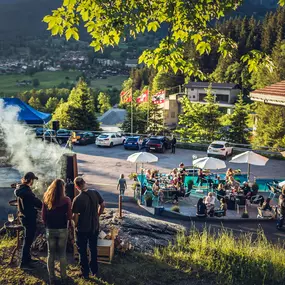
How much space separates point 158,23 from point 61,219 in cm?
338

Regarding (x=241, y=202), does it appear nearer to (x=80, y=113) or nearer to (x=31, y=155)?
(x=31, y=155)

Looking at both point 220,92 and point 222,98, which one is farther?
point 222,98

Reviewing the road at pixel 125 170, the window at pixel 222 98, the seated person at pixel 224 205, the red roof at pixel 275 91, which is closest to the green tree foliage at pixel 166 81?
the window at pixel 222 98

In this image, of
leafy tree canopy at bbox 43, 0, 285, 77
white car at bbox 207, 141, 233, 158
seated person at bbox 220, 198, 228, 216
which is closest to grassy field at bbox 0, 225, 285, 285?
leafy tree canopy at bbox 43, 0, 285, 77

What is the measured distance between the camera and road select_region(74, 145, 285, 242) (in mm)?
13953

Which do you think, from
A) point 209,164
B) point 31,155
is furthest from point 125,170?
point 31,155

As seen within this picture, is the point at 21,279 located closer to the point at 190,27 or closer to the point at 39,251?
the point at 39,251

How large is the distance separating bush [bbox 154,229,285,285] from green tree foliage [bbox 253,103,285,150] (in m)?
28.4

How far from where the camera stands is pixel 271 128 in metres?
36.3

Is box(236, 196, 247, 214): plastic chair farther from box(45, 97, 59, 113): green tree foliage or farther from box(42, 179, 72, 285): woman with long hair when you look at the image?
box(45, 97, 59, 113): green tree foliage

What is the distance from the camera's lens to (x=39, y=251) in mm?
7477

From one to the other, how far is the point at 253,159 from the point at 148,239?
9412mm

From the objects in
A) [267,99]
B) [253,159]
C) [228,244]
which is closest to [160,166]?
[253,159]

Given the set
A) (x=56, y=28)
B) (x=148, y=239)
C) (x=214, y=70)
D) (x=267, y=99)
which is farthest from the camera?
(x=214, y=70)
